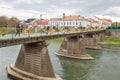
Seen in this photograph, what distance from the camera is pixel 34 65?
3356cm

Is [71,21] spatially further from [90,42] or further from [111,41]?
[90,42]

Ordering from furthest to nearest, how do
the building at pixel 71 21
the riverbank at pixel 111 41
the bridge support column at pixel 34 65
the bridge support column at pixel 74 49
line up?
the building at pixel 71 21
the riverbank at pixel 111 41
the bridge support column at pixel 74 49
the bridge support column at pixel 34 65

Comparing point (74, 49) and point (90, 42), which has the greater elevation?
point (74, 49)

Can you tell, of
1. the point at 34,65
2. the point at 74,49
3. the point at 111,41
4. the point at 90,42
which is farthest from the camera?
the point at 111,41

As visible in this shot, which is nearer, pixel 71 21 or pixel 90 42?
pixel 90 42

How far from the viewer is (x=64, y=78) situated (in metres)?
35.7

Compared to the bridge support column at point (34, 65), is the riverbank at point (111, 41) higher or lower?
lower

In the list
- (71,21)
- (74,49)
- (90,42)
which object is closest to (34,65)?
(74,49)

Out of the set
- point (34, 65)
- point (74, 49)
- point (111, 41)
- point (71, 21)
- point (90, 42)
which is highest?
point (71, 21)

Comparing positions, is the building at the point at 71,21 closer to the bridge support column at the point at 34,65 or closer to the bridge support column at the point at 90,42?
the bridge support column at the point at 90,42

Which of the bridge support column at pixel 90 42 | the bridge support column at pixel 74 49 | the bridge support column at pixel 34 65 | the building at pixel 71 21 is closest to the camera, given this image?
the bridge support column at pixel 34 65

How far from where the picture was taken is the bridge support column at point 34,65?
3272cm

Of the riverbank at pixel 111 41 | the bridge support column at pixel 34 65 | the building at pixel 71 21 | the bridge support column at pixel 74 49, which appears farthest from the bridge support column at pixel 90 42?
the building at pixel 71 21

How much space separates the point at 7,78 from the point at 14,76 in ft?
3.45
